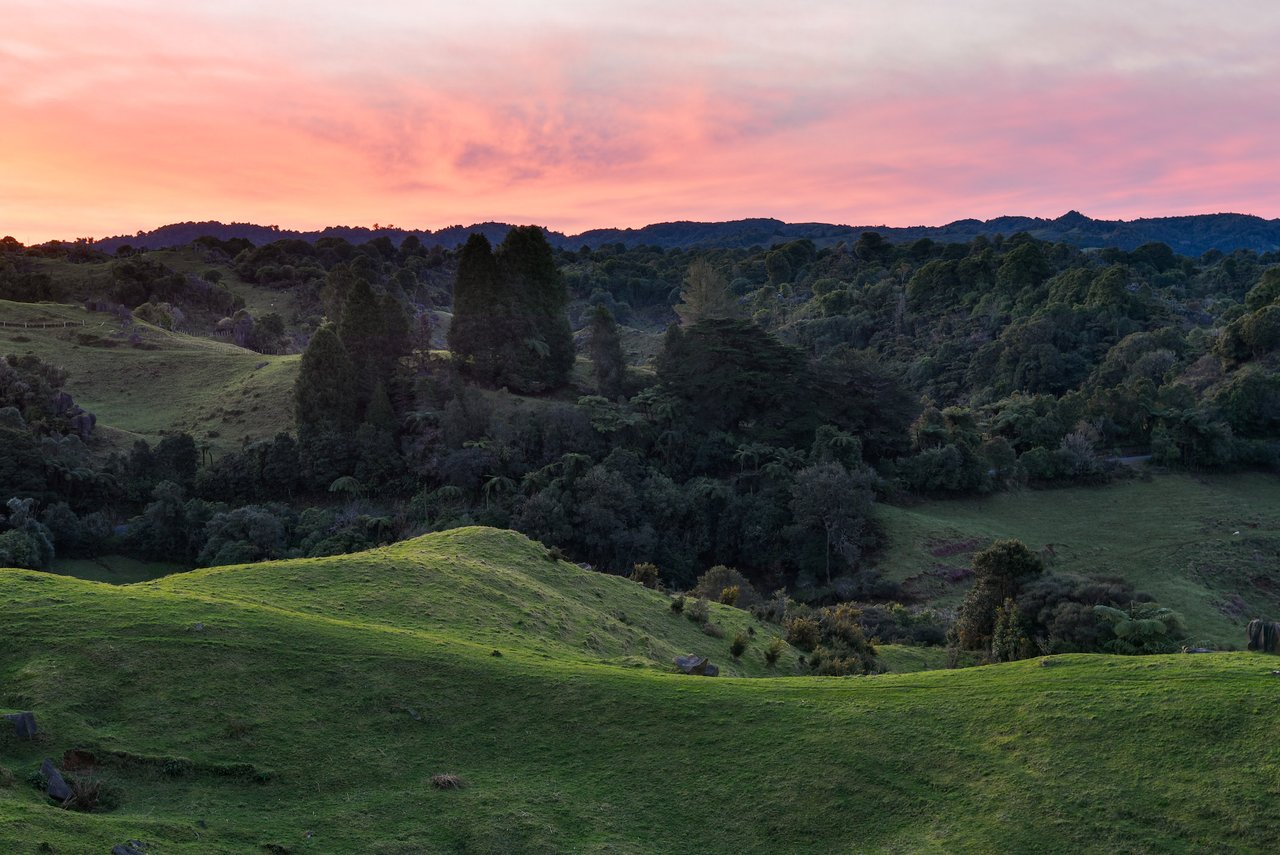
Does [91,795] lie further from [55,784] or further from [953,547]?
[953,547]

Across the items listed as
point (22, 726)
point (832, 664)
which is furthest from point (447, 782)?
point (832, 664)

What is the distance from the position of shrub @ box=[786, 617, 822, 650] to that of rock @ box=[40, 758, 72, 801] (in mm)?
20459

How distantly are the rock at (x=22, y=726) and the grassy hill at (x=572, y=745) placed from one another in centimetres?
19

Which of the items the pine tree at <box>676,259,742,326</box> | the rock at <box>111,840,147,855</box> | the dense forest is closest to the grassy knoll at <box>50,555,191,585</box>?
the dense forest

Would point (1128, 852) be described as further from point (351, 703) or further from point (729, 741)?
point (351, 703)

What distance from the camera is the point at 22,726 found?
40.1ft

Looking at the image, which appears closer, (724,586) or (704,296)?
(724,586)

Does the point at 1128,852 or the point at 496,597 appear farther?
the point at 496,597

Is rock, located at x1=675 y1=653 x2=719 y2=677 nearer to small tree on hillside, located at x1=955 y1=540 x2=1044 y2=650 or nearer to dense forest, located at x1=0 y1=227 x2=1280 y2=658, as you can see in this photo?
dense forest, located at x1=0 y1=227 x2=1280 y2=658

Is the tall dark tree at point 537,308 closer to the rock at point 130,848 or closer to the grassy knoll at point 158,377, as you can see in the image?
the grassy knoll at point 158,377

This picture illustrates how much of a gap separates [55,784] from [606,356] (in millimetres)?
55506

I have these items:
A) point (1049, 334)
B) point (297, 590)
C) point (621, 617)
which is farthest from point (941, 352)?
point (297, 590)

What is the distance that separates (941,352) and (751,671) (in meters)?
81.5

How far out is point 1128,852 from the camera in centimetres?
1130
